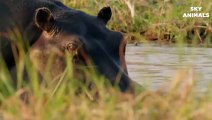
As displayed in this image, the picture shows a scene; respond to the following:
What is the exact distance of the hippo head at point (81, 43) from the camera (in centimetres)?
459

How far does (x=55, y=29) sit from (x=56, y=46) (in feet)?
0.40

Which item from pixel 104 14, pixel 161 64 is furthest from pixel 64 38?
pixel 161 64

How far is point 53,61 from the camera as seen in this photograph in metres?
4.70

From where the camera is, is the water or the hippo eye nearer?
the hippo eye

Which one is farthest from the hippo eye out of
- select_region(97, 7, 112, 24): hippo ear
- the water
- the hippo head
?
the water

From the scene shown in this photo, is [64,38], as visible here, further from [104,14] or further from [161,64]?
[161,64]

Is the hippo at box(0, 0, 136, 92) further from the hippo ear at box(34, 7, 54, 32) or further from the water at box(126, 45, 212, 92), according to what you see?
the water at box(126, 45, 212, 92)

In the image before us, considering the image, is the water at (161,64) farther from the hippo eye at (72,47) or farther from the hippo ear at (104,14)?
the hippo eye at (72,47)

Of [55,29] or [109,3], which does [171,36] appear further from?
[55,29]

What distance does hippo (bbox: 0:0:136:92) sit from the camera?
182 inches

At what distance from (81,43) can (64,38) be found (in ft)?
0.60

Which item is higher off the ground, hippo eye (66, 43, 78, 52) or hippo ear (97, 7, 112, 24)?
hippo ear (97, 7, 112, 24)

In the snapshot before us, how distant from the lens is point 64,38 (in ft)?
15.7

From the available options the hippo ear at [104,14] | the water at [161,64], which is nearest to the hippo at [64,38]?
the hippo ear at [104,14]
